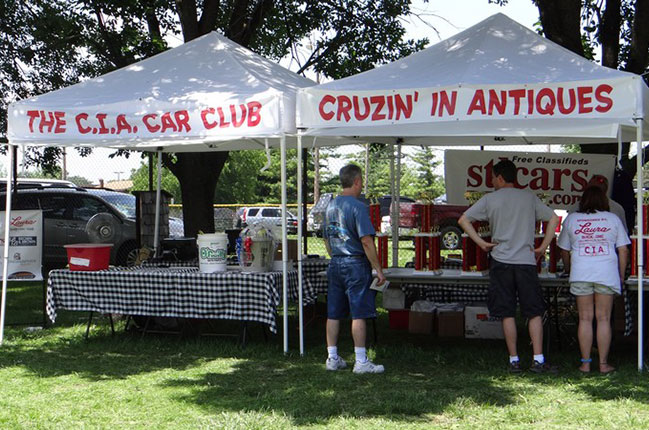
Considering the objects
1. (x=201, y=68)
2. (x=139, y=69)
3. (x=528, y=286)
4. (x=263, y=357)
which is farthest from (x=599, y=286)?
(x=139, y=69)

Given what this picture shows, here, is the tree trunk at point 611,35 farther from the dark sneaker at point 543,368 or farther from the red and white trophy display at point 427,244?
the dark sneaker at point 543,368

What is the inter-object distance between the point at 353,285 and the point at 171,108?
7.97ft

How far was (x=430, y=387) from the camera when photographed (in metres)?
6.22

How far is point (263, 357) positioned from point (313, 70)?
652 centimetres

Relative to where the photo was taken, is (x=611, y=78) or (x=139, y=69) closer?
(x=611, y=78)

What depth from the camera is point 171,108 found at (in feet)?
24.7

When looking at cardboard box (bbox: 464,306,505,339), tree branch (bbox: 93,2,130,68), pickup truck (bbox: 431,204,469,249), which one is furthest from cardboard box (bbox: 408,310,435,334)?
pickup truck (bbox: 431,204,469,249)

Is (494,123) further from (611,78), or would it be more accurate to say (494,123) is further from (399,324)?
(399,324)

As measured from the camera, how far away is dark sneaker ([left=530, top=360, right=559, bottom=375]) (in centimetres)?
660

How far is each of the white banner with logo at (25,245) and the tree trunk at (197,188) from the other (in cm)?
234

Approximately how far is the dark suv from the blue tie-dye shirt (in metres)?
8.76

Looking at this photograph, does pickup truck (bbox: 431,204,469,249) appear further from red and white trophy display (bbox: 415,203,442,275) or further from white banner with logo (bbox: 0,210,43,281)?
red and white trophy display (bbox: 415,203,442,275)

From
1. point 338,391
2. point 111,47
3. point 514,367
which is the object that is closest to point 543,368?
point 514,367

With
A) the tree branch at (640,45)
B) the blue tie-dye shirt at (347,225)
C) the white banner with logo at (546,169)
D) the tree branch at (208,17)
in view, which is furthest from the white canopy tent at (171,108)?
the tree branch at (640,45)
